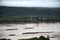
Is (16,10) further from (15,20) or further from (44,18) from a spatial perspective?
(44,18)

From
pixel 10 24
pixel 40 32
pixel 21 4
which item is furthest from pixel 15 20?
pixel 40 32

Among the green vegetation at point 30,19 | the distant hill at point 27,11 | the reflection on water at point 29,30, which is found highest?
the distant hill at point 27,11

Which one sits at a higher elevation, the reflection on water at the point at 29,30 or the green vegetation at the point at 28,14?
the green vegetation at the point at 28,14

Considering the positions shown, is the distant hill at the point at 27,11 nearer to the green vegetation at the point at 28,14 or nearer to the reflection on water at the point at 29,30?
the green vegetation at the point at 28,14

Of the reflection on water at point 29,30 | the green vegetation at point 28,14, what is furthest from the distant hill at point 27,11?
the reflection on water at point 29,30

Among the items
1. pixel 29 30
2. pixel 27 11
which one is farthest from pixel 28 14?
pixel 29 30

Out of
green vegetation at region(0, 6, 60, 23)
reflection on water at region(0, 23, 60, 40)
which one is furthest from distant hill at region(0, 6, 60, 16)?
reflection on water at region(0, 23, 60, 40)
